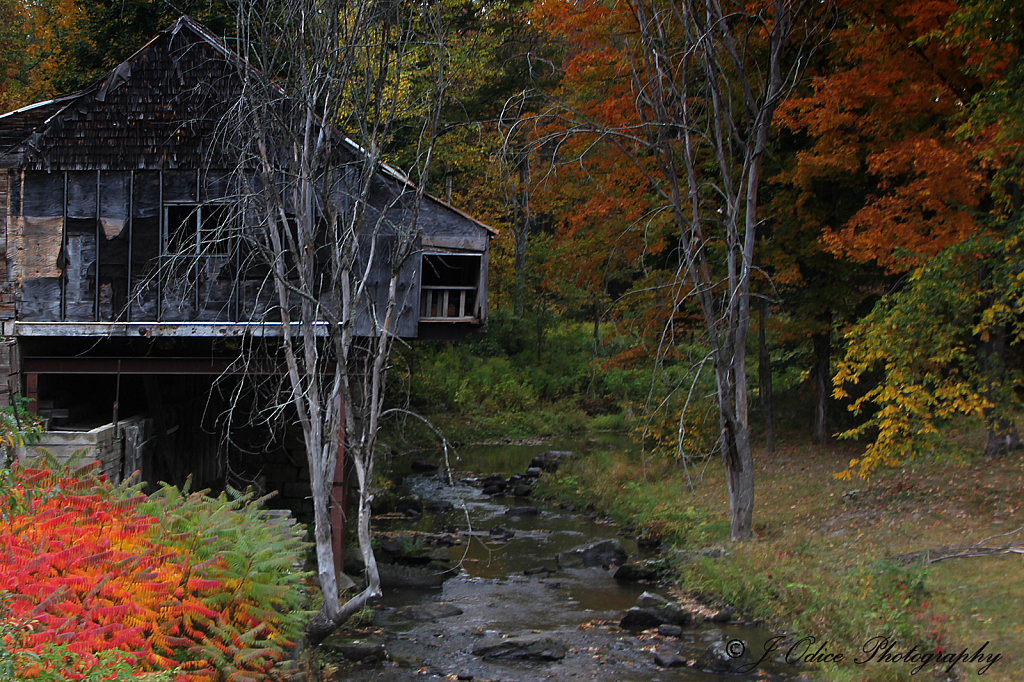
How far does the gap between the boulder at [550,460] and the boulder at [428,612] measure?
11.6m

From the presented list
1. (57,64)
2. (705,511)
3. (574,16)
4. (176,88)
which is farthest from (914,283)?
(57,64)

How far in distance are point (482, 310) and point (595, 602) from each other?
522 centimetres

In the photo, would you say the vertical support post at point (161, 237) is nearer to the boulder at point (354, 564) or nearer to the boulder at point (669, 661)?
the boulder at point (354, 564)

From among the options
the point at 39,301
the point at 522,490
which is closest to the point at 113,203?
the point at 39,301

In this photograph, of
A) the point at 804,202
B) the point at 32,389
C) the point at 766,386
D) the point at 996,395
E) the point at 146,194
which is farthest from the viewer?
the point at 766,386

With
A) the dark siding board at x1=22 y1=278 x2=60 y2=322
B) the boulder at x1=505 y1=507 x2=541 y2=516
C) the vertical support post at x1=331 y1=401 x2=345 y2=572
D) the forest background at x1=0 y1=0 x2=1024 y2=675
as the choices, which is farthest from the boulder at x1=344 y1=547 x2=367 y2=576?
the dark siding board at x1=22 y1=278 x2=60 y2=322

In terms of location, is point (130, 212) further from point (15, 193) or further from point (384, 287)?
point (384, 287)

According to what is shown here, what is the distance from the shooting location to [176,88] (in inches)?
531

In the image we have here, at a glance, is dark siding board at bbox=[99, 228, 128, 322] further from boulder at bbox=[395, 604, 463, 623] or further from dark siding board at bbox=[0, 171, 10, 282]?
boulder at bbox=[395, 604, 463, 623]

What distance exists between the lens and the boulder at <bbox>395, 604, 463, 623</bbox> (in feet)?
40.9

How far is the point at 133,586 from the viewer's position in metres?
7.66

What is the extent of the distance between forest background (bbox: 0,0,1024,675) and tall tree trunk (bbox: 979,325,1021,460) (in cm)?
7

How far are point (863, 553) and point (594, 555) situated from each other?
16.6ft

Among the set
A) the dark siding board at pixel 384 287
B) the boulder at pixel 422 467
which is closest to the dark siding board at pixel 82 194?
the dark siding board at pixel 384 287
